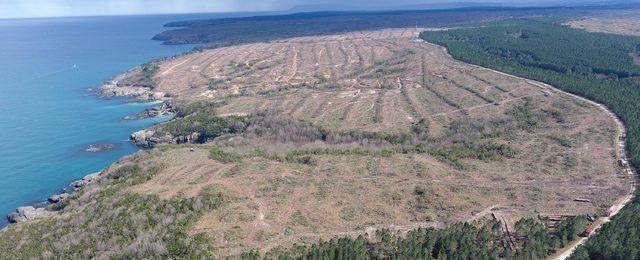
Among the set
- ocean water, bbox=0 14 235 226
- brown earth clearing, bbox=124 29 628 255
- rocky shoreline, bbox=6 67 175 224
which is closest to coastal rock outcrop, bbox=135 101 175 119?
rocky shoreline, bbox=6 67 175 224

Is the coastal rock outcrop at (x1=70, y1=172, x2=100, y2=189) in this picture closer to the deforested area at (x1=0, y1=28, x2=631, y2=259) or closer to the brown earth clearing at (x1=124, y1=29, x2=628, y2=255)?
the deforested area at (x1=0, y1=28, x2=631, y2=259)

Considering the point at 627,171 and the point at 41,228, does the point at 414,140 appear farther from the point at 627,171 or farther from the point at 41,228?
the point at 41,228

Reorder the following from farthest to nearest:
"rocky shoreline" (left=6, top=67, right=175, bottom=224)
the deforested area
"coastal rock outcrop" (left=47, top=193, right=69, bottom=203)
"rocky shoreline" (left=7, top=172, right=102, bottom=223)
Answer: "coastal rock outcrop" (left=47, top=193, right=69, bottom=203), "rocky shoreline" (left=6, top=67, right=175, bottom=224), "rocky shoreline" (left=7, top=172, right=102, bottom=223), the deforested area

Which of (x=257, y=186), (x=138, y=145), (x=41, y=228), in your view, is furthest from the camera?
(x=138, y=145)

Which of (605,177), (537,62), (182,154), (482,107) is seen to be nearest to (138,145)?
(182,154)

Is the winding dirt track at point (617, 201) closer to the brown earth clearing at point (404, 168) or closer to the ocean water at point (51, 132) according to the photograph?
the brown earth clearing at point (404, 168)

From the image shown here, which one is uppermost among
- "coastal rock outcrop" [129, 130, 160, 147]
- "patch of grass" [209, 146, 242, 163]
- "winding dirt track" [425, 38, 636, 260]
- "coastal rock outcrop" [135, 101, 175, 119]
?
"patch of grass" [209, 146, 242, 163]

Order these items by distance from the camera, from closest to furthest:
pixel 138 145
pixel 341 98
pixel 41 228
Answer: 1. pixel 41 228
2. pixel 138 145
3. pixel 341 98
